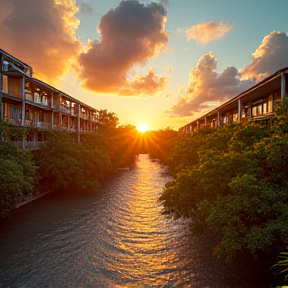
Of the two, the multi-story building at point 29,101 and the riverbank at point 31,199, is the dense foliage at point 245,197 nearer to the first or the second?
the riverbank at point 31,199

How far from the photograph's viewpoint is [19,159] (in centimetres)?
1988

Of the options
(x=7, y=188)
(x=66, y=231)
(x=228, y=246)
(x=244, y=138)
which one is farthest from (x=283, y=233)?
(x=7, y=188)

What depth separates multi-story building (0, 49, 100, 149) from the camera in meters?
26.5

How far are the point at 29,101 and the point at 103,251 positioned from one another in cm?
2083

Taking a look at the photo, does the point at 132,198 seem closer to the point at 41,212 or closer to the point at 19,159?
the point at 41,212

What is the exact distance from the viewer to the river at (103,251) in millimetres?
11930

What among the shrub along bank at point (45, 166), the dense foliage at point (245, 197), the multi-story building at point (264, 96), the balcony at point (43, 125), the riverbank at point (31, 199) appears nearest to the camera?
the dense foliage at point (245, 197)

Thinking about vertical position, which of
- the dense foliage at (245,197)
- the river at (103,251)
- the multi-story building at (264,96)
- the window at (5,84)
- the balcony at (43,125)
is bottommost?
the river at (103,251)

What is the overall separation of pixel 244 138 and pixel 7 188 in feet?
50.6

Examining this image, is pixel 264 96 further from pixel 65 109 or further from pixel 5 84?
pixel 65 109

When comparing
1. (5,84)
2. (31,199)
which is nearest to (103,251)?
(31,199)

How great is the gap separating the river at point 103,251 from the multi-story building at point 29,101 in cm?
1061

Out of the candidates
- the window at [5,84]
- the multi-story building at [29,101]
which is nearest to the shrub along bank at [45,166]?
the multi-story building at [29,101]

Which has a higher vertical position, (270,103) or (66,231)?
(270,103)
